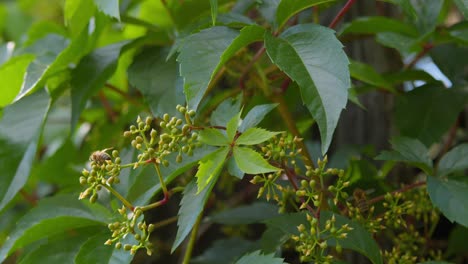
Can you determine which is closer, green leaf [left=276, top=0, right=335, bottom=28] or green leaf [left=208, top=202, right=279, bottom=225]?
green leaf [left=276, top=0, right=335, bottom=28]

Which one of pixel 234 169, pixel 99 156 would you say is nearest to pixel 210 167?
pixel 234 169

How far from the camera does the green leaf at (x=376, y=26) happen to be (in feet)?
3.49

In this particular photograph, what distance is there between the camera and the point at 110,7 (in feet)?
2.80

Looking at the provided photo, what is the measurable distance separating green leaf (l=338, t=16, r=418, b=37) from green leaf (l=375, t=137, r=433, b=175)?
0.74 ft

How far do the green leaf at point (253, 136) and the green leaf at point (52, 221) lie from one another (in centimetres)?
26

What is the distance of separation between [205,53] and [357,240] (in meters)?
0.31

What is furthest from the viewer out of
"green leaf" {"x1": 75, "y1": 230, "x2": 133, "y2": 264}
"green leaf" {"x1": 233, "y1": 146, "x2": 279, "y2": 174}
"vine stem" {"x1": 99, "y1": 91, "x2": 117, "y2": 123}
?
"vine stem" {"x1": 99, "y1": 91, "x2": 117, "y2": 123}

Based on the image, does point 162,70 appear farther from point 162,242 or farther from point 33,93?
point 162,242

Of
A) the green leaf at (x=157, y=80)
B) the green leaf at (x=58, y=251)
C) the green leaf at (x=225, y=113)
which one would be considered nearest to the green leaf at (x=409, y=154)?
the green leaf at (x=225, y=113)

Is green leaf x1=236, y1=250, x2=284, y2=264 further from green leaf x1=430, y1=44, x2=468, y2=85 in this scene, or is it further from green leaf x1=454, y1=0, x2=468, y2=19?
green leaf x1=430, y1=44, x2=468, y2=85

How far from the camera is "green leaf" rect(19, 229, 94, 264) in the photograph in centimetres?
90

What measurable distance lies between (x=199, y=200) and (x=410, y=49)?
0.55 meters

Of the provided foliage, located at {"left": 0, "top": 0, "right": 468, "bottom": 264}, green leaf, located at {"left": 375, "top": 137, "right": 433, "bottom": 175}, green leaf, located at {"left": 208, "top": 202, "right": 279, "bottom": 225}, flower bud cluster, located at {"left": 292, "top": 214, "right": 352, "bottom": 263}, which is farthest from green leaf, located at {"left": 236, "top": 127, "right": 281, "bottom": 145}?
green leaf, located at {"left": 208, "top": 202, "right": 279, "bottom": 225}

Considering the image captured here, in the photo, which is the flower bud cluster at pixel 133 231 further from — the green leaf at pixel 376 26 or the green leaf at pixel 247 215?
the green leaf at pixel 376 26
